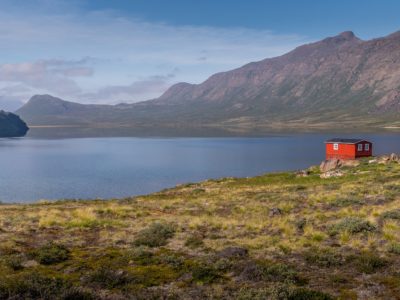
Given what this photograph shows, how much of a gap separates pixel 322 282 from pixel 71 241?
1177cm

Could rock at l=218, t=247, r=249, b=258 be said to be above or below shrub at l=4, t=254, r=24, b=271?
below

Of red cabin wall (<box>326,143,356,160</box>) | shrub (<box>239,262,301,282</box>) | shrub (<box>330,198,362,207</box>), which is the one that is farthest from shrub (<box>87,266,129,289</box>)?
red cabin wall (<box>326,143,356,160</box>)

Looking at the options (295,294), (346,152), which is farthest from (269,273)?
(346,152)

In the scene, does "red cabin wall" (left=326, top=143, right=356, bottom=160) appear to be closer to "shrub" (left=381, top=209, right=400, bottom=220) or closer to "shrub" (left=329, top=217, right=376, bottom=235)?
"shrub" (left=381, top=209, right=400, bottom=220)

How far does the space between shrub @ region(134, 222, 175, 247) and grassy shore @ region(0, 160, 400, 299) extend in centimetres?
5

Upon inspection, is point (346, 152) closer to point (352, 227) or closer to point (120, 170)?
point (352, 227)

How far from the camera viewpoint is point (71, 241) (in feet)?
64.3

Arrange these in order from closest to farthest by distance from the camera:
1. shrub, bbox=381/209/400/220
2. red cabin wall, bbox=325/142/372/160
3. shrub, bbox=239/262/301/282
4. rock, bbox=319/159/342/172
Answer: shrub, bbox=239/262/301/282 < shrub, bbox=381/209/400/220 < rock, bbox=319/159/342/172 < red cabin wall, bbox=325/142/372/160

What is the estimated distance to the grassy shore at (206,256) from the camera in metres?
12.3

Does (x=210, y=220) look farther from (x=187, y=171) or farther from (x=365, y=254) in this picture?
(x=187, y=171)

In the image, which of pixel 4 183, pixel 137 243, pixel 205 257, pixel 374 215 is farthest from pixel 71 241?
pixel 4 183

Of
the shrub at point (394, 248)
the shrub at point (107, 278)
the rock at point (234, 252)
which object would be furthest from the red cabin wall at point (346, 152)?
the shrub at point (107, 278)

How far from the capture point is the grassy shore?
1234 centimetres

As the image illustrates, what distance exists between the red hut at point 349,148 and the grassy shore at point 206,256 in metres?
46.4
